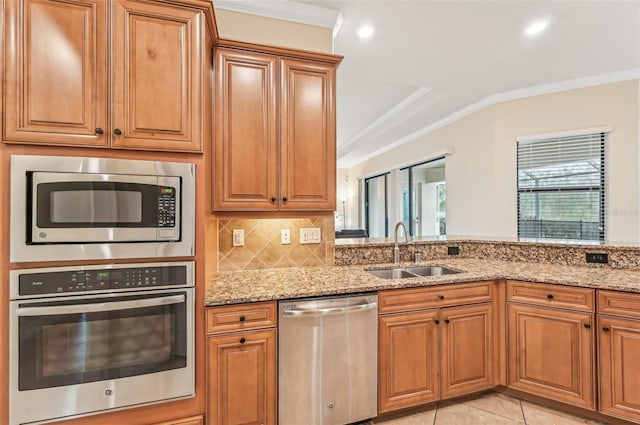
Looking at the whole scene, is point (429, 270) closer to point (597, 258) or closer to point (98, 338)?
point (597, 258)

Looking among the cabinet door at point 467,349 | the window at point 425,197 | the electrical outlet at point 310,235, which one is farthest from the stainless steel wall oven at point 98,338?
the window at point 425,197

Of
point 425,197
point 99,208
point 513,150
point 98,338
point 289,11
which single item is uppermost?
point 289,11

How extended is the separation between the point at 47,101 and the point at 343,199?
9.59m

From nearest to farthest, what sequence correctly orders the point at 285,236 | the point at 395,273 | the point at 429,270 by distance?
the point at 285,236 → the point at 395,273 → the point at 429,270

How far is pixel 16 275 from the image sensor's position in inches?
53.1

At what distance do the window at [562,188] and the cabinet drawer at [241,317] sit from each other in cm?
365

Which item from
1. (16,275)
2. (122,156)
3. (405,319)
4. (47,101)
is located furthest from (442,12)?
(16,275)

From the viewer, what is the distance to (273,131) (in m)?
2.05

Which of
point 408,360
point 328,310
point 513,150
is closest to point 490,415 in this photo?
point 408,360

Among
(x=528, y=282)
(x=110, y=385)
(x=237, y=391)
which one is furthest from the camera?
(x=528, y=282)

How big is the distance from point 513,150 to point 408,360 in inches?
136

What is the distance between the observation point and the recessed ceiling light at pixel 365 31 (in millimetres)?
2609

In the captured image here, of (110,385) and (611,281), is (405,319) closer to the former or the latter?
(611,281)

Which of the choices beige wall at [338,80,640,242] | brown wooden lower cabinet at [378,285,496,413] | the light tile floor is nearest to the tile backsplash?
brown wooden lower cabinet at [378,285,496,413]
